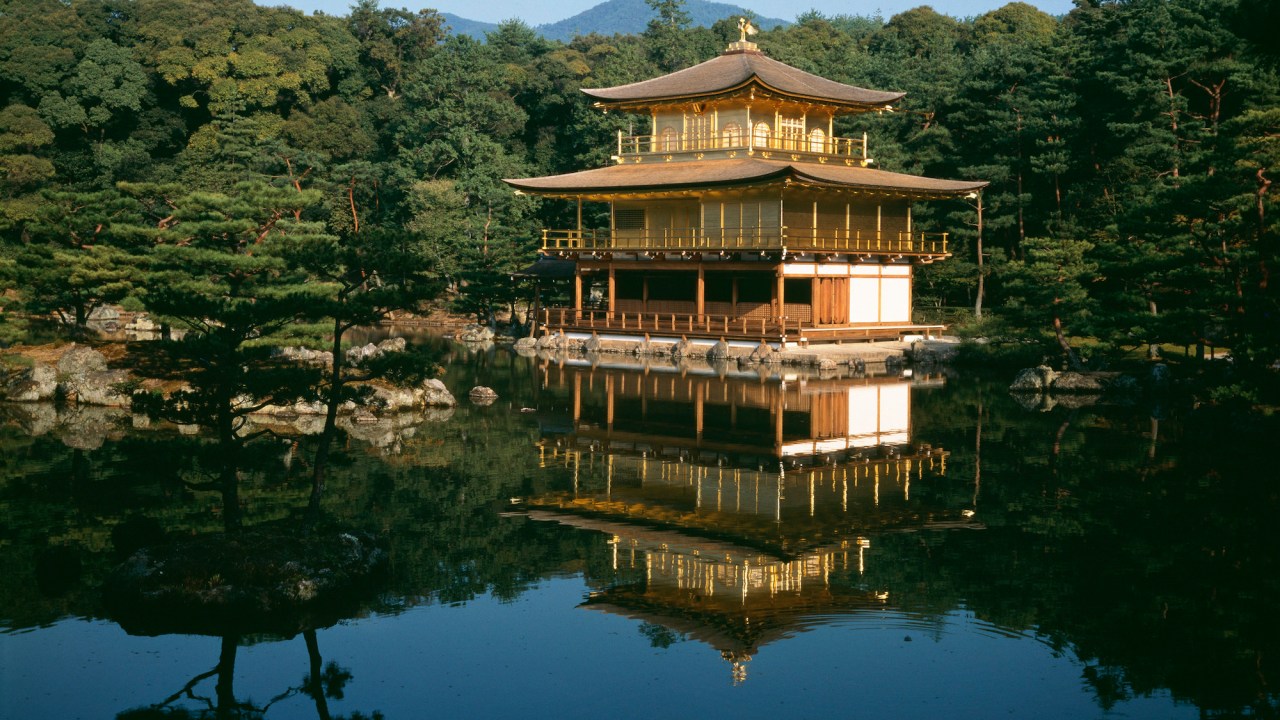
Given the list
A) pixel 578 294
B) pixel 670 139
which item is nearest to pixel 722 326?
pixel 578 294

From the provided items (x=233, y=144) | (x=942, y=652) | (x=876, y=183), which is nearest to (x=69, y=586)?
(x=942, y=652)

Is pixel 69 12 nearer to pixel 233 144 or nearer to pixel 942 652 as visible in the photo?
pixel 233 144

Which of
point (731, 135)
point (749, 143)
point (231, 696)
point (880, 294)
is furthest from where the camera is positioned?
point (731, 135)

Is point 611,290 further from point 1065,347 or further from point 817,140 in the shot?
point 1065,347

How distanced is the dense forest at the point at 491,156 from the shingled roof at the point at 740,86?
4.84 meters

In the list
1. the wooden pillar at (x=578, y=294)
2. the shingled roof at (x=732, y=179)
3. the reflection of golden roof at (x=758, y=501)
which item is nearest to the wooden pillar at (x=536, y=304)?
the wooden pillar at (x=578, y=294)

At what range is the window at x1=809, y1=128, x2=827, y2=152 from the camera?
154ft

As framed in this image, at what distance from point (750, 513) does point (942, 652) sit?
578 centimetres

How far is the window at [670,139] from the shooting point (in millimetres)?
47469

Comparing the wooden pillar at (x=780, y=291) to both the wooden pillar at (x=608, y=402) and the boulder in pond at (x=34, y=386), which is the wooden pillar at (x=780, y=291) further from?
the boulder in pond at (x=34, y=386)

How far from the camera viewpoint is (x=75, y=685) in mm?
10664

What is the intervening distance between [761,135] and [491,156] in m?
20.6

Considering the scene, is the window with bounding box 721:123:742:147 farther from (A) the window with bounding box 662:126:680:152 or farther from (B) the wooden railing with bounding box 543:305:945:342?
(B) the wooden railing with bounding box 543:305:945:342

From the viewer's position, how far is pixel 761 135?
45719 millimetres
